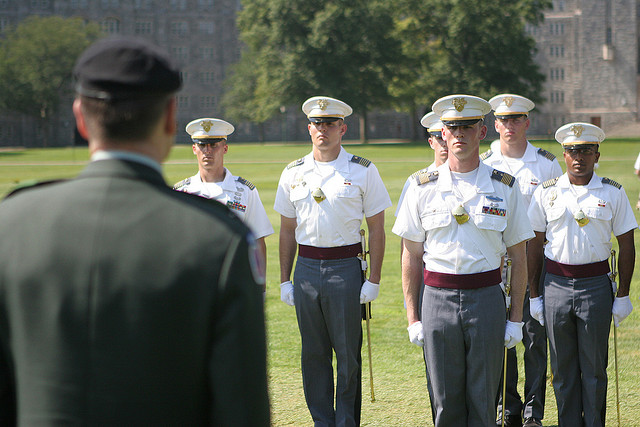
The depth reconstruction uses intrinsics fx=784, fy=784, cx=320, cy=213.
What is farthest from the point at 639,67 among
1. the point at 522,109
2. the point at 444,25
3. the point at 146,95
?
the point at 146,95

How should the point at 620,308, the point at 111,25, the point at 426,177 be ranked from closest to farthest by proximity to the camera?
the point at 426,177 → the point at 620,308 → the point at 111,25

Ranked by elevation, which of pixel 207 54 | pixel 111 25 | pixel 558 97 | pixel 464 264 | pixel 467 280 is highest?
pixel 111 25

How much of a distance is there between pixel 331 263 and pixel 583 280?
6.72 feet

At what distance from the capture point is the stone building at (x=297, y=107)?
98.4m

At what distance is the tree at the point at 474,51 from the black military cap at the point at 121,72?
71183 mm

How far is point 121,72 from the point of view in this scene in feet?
6.71

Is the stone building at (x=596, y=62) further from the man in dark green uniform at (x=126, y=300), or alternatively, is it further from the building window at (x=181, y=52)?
the man in dark green uniform at (x=126, y=300)

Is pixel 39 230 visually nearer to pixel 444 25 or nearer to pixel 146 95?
pixel 146 95

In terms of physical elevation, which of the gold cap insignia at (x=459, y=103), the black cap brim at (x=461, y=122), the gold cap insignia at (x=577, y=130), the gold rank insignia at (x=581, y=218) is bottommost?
the gold rank insignia at (x=581, y=218)

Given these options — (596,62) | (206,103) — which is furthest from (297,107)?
(596,62)

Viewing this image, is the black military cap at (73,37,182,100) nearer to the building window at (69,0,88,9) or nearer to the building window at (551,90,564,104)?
the building window at (69,0,88,9)

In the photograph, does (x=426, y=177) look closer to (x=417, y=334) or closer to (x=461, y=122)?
(x=461, y=122)

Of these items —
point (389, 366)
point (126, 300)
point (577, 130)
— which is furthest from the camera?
point (389, 366)

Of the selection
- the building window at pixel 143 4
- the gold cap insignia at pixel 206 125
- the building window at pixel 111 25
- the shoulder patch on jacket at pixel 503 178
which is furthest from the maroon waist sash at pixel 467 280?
the building window at pixel 143 4
